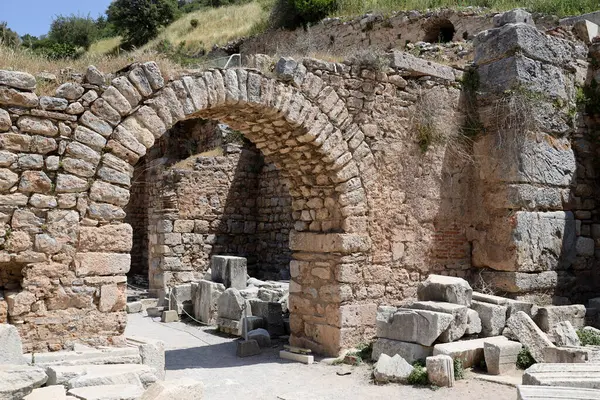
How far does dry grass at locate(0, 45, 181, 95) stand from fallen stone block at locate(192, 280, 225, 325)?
213 inches

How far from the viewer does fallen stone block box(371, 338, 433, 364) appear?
22.9 feet

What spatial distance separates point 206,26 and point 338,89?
949 inches

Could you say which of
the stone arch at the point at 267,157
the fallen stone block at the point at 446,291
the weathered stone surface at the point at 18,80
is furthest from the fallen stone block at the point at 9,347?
the fallen stone block at the point at 446,291

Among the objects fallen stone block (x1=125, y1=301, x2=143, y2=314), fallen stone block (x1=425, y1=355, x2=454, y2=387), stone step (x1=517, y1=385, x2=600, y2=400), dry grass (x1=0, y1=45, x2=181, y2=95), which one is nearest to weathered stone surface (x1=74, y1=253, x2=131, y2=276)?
dry grass (x1=0, y1=45, x2=181, y2=95)

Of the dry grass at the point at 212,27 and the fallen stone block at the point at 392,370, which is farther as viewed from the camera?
the dry grass at the point at 212,27

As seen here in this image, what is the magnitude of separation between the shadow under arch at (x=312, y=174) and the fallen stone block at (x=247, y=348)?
584 mm

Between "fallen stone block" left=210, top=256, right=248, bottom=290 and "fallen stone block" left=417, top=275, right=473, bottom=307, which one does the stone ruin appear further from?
"fallen stone block" left=417, top=275, right=473, bottom=307

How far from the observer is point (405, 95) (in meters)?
8.55

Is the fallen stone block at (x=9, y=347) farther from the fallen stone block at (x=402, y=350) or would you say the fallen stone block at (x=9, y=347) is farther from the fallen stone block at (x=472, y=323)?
the fallen stone block at (x=472, y=323)

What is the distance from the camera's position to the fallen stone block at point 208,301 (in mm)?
10891

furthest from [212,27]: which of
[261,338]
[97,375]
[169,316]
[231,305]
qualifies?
[97,375]

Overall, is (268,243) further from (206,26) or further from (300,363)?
(206,26)

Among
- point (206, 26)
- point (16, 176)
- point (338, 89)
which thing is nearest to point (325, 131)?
point (338, 89)

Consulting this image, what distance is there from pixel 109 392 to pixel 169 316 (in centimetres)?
742
